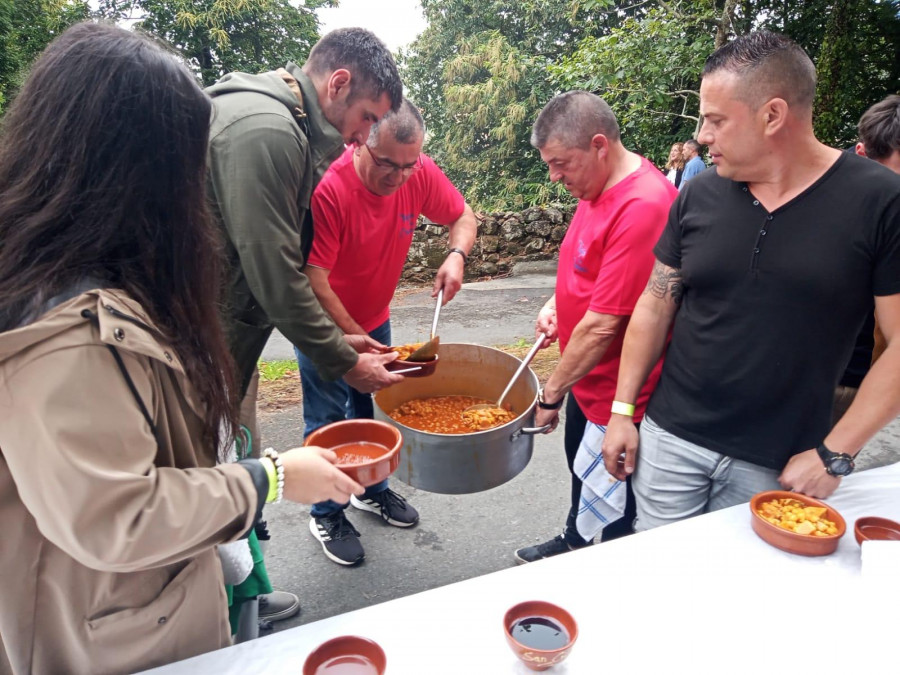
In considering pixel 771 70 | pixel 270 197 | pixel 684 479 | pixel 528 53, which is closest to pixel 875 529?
pixel 684 479

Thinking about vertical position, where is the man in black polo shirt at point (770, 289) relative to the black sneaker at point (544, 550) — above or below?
above

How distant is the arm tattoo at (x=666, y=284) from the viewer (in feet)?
6.51

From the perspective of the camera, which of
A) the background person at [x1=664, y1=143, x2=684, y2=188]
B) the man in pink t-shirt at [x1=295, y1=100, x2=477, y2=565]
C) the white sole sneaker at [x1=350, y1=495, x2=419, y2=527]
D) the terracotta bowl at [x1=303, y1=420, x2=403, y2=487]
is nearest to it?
the terracotta bowl at [x1=303, y1=420, x2=403, y2=487]

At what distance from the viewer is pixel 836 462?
166 cm

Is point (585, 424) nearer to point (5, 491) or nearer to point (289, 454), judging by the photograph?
point (289, 454)

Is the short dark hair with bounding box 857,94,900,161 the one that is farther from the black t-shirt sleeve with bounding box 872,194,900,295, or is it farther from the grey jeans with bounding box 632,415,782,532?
the grey jeans with bounding box 632,415,782,532

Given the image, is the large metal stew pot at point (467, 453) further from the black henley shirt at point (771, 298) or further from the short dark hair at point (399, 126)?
the short dark hair at point (399, 126)

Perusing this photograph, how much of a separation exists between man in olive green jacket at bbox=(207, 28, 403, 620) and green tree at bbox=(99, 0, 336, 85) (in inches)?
592

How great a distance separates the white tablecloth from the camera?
45.3 inches

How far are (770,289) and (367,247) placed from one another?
1.80m

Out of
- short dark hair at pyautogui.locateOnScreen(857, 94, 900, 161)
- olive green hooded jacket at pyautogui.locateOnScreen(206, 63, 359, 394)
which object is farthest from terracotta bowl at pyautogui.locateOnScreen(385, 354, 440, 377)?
short dark hair at pyautogui.locateOnScreen(857, 94, 900, 161)

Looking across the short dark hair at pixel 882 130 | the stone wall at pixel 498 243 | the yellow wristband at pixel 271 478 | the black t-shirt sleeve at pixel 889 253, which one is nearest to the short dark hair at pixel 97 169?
the yellow wristband at pixel 271 478

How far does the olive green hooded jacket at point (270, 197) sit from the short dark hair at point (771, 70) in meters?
1.44

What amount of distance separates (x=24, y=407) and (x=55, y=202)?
0.35 metres
